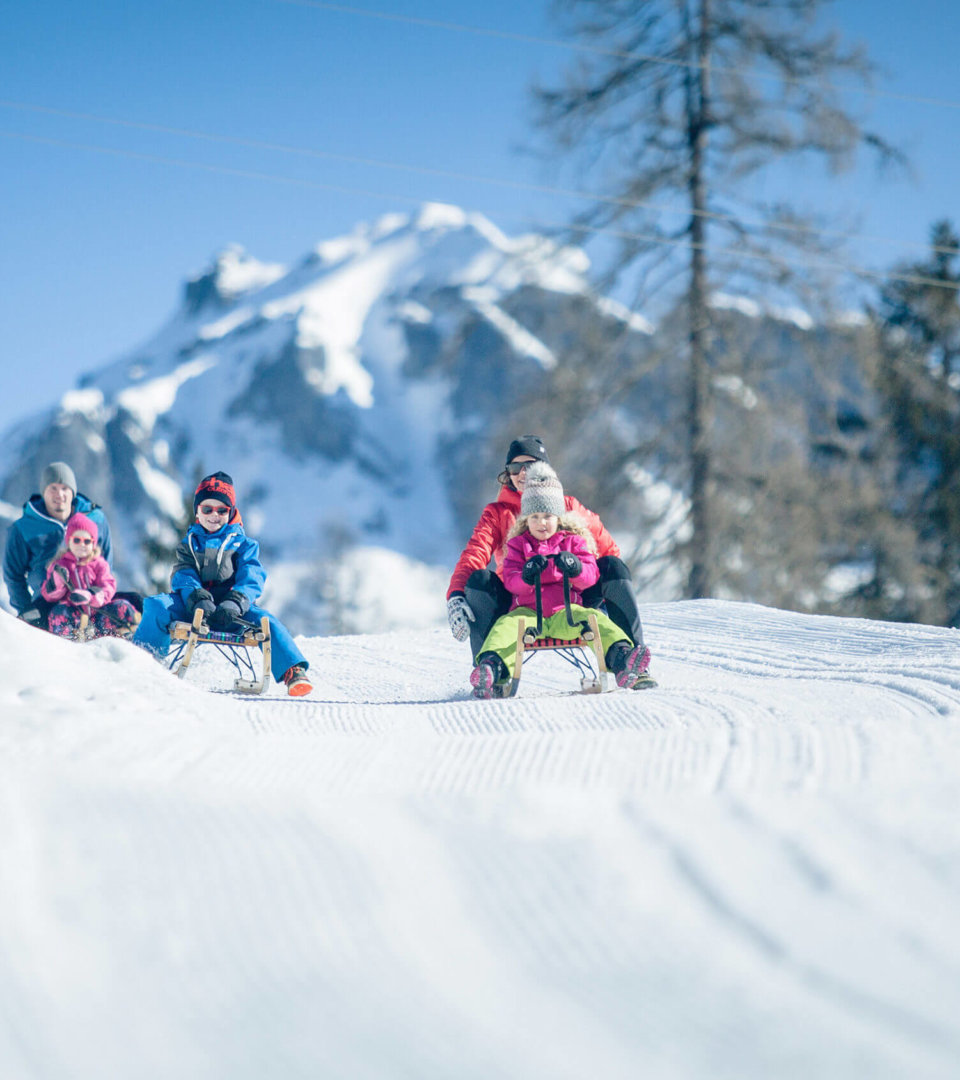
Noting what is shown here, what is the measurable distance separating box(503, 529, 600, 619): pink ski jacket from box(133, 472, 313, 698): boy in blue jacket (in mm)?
1059

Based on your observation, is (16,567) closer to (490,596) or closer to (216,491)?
(216,491)

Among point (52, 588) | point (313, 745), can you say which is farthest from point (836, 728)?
point (52, 588)

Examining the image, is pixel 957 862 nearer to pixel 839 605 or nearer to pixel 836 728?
pixel 836 728

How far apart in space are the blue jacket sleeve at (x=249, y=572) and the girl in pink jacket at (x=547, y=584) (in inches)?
47.7

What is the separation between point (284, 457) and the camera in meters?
111

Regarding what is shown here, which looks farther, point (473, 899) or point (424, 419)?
point (424, 419)

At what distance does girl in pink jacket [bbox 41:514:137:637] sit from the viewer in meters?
5.92

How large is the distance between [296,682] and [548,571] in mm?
1272

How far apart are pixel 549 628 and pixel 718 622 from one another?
284 centimetres

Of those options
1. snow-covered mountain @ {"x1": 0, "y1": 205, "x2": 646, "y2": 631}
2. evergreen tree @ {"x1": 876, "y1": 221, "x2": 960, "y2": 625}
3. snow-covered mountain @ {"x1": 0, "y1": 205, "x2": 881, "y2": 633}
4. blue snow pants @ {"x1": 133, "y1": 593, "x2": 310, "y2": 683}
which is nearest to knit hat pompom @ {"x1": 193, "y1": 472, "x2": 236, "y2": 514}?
blue snow pants @ {"x1": 133, "y1": 593, "x2": 310, "y2": 683}

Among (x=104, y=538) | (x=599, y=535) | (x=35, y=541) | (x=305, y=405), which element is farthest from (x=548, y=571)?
(x=305, y=405)

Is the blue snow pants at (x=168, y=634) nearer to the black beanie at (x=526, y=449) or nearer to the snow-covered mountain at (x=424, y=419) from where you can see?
the black beanie at (x=526, y=449)

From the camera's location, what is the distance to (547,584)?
467 cm

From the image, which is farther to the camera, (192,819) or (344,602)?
(344,602)
